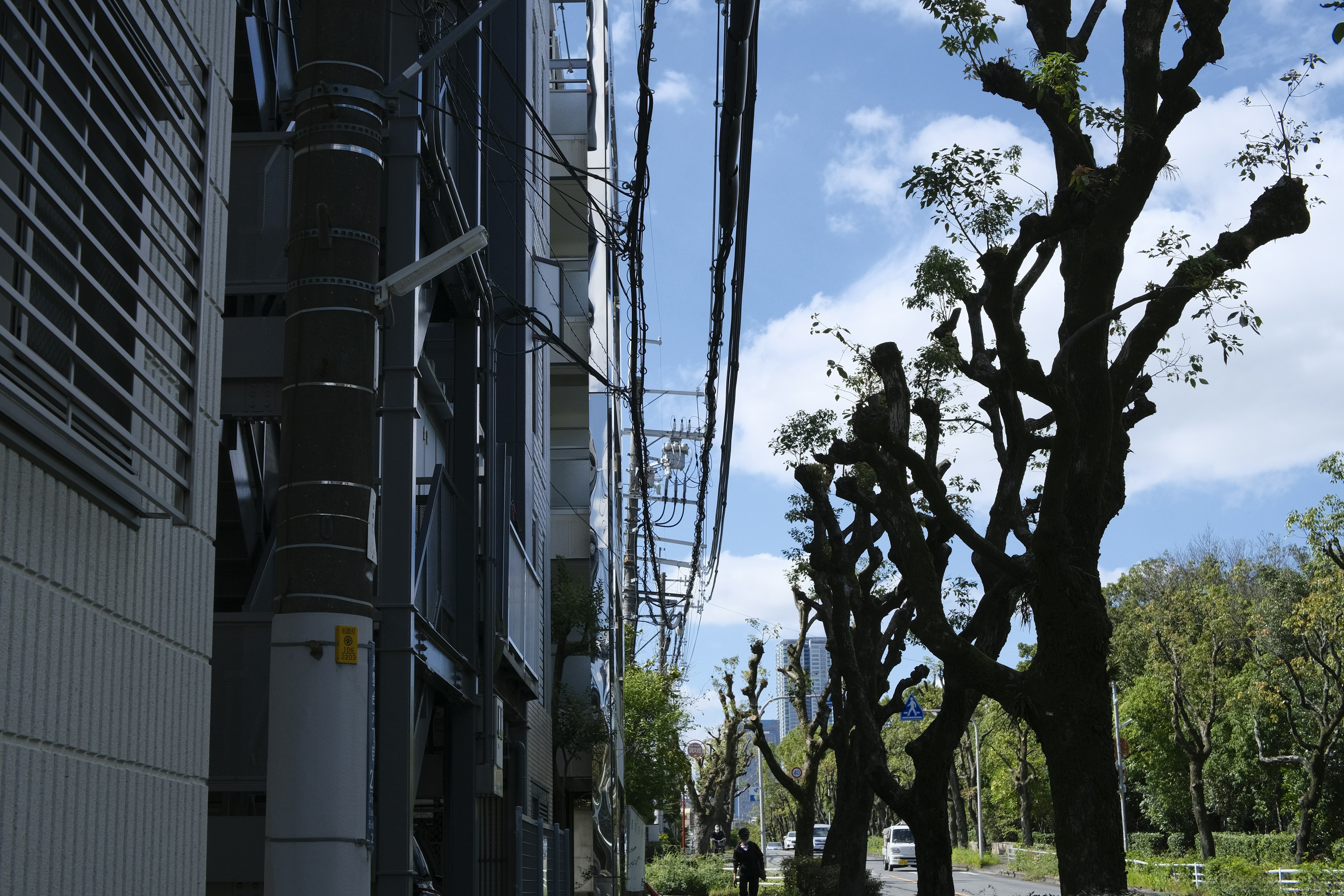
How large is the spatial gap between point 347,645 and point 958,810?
8693 centimetres

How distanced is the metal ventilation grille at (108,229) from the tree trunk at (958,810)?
7925 centimetres

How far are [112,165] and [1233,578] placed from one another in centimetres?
5545

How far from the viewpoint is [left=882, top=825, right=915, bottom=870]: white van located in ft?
218

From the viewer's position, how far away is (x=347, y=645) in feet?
14.8

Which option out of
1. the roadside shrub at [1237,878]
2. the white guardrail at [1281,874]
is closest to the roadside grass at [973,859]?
the white guardrail at [1281,874]

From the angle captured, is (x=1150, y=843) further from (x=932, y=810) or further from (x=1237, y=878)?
(x=932, y=810)

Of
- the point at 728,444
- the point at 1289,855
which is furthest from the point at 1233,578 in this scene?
the point at 728,444

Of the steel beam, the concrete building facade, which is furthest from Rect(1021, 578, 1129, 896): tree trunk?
the concrete building facade

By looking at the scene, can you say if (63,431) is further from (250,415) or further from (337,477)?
Answer: (250,415)

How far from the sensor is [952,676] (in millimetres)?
14734

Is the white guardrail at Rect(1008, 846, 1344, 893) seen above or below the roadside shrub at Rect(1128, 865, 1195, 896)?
above

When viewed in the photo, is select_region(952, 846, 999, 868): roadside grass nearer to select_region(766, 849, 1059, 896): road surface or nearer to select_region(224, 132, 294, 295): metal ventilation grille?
select_region(766, 849, 1059, 896): road surface

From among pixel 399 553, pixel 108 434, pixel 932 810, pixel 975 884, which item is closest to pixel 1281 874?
pixel 975 884

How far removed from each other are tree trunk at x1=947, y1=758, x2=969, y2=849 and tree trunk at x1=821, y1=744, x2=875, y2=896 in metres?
59.2
